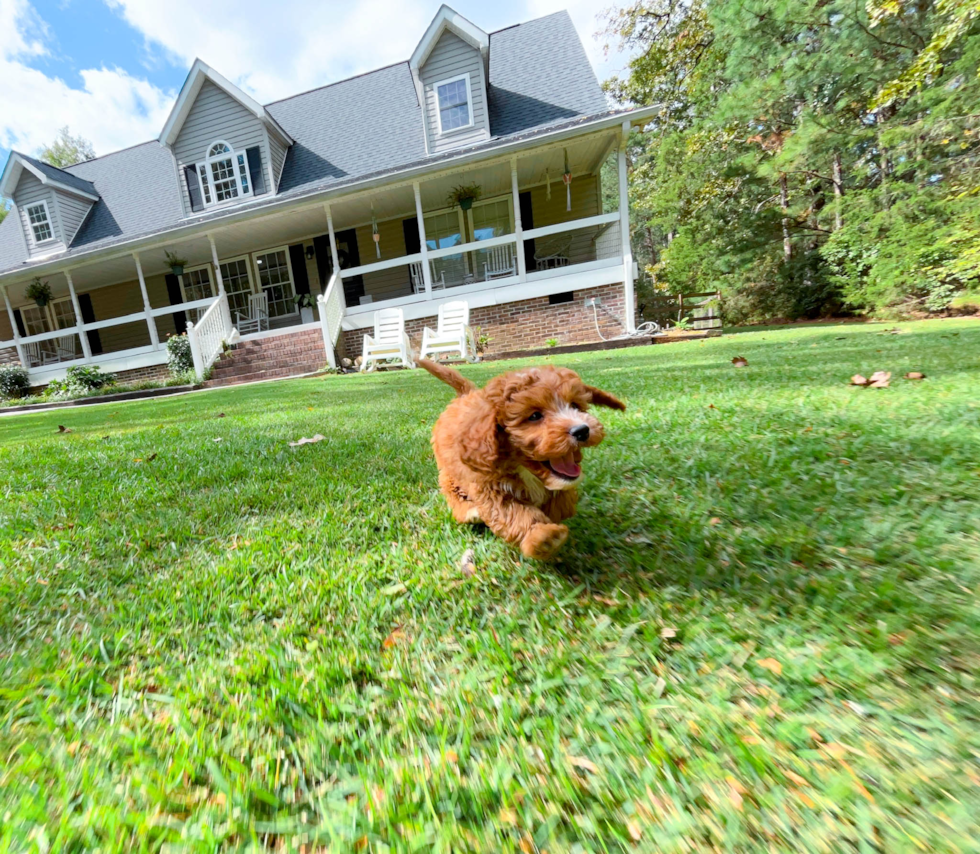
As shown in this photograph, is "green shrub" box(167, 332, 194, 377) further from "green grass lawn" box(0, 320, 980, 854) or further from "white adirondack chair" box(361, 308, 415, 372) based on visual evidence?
"green grass lawn" box(0, 320, 980, 854)

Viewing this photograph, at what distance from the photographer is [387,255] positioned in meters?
15.1

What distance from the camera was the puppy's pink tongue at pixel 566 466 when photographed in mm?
1414

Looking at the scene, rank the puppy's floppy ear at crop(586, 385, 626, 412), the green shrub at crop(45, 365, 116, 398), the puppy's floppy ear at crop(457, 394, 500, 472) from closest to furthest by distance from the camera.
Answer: the puppy's floppy ear at crop(457, 394, 500, 472), the puppy's floppy ear at crop(586, 385, 626, 412), the green shrub at crop(45, 365, 116, 398)

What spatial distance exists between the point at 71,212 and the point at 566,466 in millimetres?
23221

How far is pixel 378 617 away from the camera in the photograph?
1.34m

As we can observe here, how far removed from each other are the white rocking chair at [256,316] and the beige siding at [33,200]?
280 inches

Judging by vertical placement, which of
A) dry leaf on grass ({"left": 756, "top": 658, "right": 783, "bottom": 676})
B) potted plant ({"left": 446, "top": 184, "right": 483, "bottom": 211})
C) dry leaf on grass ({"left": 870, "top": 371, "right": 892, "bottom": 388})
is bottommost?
dry leaf on grass ({"left": 756, "top": 658, "right": 783, "bottom": 676})

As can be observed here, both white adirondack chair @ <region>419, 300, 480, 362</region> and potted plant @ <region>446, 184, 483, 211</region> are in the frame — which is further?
potted plant @ <region>446, 184, 483, 211</region>

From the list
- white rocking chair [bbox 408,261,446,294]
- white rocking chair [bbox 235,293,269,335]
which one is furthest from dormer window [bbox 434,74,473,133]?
white rocking chair [bbox 235,293,269,335]

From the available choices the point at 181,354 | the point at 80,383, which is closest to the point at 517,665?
the point at 181,354

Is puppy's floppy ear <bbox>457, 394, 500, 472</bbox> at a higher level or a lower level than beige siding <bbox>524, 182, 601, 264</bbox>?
lower

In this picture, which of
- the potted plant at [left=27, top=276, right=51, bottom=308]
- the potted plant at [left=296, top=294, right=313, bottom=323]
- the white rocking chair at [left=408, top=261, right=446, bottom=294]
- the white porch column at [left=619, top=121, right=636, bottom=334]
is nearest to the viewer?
the white porch column at [left=619, top=121, right=636, bottom=334]

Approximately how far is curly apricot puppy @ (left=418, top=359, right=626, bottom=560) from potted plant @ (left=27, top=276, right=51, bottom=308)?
2113 cm

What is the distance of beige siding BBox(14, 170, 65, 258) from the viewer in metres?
16.1
